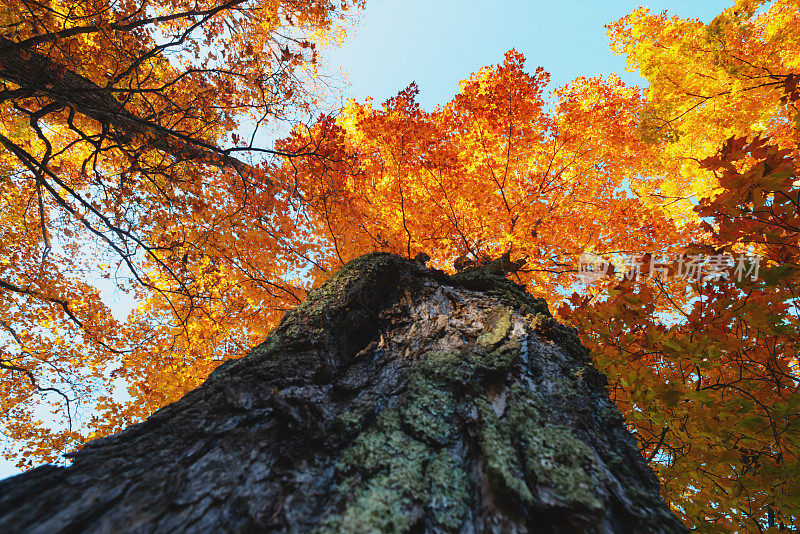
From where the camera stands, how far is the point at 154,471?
44.3 inches

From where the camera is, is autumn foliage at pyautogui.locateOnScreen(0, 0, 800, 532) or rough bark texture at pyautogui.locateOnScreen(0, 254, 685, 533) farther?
autumn foliage at pyautogui.locateOnScreen(0, 0, 800, 532)

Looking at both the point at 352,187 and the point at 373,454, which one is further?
the point at 352,187

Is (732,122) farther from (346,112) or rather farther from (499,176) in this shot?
(346,112)

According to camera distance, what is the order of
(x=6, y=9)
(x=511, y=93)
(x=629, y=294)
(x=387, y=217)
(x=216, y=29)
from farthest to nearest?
(x=387, y=217)
(x=511, y=93)
(x=216, y=29)
(x=6, y=9)
(x=629, y=294)

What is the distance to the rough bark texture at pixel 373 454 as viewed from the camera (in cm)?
100

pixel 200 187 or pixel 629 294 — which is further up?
pixel 200 187

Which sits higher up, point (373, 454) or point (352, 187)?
point (352, 187)

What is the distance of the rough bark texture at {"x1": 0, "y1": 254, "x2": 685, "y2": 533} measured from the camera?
1.00 m

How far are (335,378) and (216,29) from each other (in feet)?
22.2

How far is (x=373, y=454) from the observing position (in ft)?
4.45

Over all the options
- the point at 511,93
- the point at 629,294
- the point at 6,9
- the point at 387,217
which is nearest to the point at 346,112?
the point at 387,217

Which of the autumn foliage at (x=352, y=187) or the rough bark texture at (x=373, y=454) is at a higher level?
the autumn foliage at (x=352, y=187)

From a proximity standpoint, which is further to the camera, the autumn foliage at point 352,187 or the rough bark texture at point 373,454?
the autumn foliage at point 352,187

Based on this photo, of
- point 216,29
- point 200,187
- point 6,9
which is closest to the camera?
point 6,9
